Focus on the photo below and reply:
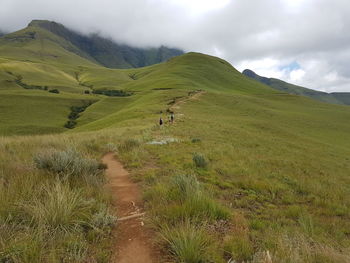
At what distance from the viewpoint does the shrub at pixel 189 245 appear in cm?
353

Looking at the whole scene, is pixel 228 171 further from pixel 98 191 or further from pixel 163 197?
pixel 98 191

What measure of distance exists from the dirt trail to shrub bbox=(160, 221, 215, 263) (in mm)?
387

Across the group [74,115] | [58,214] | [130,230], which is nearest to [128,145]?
[130,230]

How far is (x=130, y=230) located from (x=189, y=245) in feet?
4.89

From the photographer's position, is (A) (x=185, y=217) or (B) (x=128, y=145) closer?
(A) (x=185, y=217)

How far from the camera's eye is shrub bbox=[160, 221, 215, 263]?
3.53 metres

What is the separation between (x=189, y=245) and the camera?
3568 millimetres

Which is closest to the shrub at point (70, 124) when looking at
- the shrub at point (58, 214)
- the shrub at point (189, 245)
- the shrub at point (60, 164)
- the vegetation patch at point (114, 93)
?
the vegetation patch at point (114, 93)

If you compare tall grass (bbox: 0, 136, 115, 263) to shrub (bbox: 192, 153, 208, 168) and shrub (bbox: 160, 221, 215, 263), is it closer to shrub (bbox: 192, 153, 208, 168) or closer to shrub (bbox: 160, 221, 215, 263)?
shrub (bbox: 160, 221, 215, 263)

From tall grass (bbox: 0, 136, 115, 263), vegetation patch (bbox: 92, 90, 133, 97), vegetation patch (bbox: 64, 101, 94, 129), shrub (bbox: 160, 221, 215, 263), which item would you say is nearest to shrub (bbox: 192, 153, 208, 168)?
tall grass (bbox: 0, 136, 115, 263)

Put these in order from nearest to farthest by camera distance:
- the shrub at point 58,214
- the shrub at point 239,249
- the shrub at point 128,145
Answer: the shrub at point 239,249, the shrub at point 58,214, the shrub at point 128,145

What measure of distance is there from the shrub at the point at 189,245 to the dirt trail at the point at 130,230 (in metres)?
0.39

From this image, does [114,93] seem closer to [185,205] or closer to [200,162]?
[200,162]

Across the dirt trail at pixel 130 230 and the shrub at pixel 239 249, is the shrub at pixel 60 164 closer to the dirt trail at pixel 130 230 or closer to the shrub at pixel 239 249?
the dirt trail at pixel 130 230
